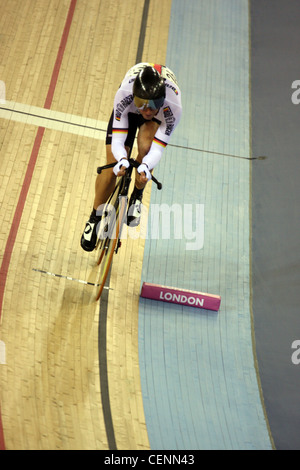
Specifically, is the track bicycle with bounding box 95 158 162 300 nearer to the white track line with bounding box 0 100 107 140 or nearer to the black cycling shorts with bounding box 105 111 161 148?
the black cycling shorts with bounding box 105 111 161 148

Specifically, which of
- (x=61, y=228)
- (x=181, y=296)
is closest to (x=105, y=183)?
(x=61, y=228)

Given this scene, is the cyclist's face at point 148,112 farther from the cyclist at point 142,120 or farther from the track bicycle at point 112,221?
the track bicycle at point 112,221

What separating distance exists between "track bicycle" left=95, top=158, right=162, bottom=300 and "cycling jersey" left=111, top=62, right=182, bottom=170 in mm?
131

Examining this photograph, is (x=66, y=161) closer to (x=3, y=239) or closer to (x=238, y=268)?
(x=3, y=239)

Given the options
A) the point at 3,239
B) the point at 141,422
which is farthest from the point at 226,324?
the point at 3,239

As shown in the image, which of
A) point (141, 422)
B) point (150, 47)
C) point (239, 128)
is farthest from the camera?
point (150, 47)

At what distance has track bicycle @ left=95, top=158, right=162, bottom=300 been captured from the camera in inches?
143

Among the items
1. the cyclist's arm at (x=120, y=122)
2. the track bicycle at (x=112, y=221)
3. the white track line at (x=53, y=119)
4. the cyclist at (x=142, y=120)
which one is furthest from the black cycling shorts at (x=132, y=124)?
the white track line at (x=53, y=119)

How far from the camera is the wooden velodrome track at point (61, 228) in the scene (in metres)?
3.35

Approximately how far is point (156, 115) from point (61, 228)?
1521 mm

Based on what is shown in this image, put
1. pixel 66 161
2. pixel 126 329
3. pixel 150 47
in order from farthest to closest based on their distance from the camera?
pixel 150 47
pixel 66 161
pixel 126 329

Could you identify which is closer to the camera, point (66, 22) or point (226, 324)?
point (226, 324)

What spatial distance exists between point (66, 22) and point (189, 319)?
166 inches

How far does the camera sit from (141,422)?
3428 mm
